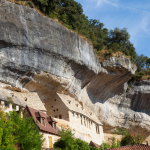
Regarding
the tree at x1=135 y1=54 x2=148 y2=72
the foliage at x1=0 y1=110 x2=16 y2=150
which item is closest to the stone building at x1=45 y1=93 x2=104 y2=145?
the foliage at x1=0 y1=110 x2=16 y2=150

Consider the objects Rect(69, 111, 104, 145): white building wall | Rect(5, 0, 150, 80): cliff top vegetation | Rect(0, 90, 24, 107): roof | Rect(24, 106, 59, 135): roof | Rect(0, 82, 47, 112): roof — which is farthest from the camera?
Rect(5, 0, 150, 80): cliff top vegetation

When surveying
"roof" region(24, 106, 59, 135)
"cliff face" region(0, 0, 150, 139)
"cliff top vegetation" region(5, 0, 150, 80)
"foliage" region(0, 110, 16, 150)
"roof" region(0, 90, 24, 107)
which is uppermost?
"cliff top vegetation" region(5, 0, 150, 80)

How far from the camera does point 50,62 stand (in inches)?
1128

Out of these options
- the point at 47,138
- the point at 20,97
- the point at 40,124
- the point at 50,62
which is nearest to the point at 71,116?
the point at 50,62

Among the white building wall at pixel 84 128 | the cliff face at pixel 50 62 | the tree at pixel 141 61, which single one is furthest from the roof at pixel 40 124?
the tree at pixel 141 61

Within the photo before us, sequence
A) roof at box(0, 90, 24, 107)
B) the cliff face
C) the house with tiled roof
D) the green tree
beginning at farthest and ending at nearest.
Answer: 1. the cliff face
2. roof at box(0, 90, 24, 107)
3. the house with tiled roof
4. the green tree

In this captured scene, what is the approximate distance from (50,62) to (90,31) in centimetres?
1523

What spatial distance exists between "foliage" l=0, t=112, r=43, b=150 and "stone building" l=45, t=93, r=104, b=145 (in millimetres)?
7494

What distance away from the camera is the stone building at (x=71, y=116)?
30.0m

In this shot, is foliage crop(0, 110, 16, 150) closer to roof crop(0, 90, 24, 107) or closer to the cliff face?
roof crop(0, 90, 24, 107)

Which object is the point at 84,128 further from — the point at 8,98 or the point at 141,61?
the point at 141,61

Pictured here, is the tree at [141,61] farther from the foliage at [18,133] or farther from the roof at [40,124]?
the foliage at [18,133]

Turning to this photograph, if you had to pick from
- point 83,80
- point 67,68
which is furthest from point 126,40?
point 67,68

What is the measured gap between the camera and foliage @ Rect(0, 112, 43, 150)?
18.5 m
